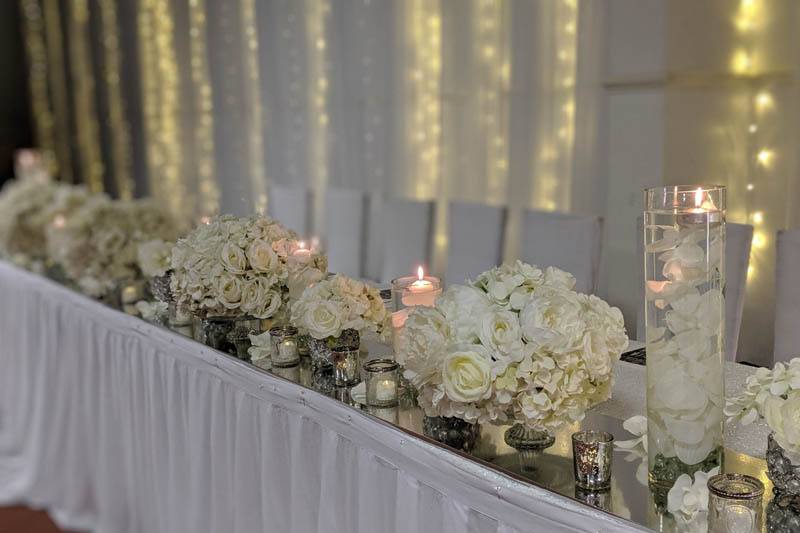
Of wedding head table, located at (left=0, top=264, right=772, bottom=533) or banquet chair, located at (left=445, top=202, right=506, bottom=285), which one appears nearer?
wedding head table, located at (left=0, top=264, right=772, bottom=533)

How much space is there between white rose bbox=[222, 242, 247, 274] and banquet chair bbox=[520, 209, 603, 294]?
114cm

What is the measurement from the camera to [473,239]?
316 cm

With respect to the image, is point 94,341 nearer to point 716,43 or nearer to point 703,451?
point 703,451

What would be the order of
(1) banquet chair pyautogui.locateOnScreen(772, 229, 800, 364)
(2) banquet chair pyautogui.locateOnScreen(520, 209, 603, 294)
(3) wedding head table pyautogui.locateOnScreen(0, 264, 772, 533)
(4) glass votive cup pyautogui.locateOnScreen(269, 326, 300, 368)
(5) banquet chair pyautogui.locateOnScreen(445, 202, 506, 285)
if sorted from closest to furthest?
(3) wedding head table pyautogui.locateOnScreen(0, 264, 772, 533) → (4) glass votive cup pyautogui.locateOnScreen(269, 326, 300, 368) → (1) banquet chair pyautogui.locateOnScreen(772, 229, 800, 364) → (2) banquet chair pyautogui.locateOnScreen(520, 209, 603, 294) → (5) banquet chair pyautogui.locateOnScreen(445, 202, 506, 285)

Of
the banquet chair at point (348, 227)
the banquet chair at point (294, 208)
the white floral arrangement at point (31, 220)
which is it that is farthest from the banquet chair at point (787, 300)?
the white floral arrangement at point (31, 220)

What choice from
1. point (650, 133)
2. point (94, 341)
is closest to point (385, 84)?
point (650, 133)

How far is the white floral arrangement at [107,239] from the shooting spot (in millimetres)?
2660

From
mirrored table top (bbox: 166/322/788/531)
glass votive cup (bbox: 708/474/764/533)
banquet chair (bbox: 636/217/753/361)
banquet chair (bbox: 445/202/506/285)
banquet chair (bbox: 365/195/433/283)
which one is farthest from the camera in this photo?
banquet chair (bbox: 365/195/433/283)

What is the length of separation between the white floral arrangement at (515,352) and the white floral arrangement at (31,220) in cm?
240

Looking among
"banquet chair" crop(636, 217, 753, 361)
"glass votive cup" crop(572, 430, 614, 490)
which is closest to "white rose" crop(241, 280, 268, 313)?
"glass votive cup" crop(572, 430, 614, 490)

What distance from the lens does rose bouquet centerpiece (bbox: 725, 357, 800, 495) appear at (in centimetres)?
101

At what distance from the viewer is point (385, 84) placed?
179 inches

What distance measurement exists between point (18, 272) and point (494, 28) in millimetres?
2301

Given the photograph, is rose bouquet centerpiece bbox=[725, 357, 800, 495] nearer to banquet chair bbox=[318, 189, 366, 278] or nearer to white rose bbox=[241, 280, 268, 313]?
white rose bbox=[241, 280, 268, 313]
